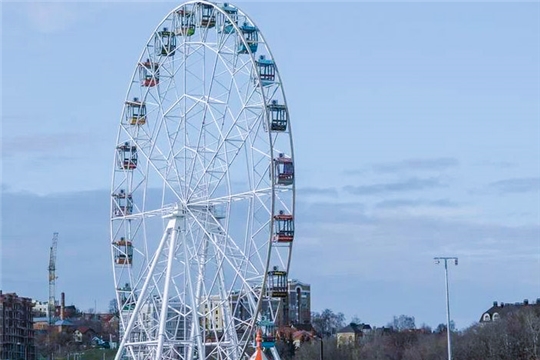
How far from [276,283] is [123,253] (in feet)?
41.9

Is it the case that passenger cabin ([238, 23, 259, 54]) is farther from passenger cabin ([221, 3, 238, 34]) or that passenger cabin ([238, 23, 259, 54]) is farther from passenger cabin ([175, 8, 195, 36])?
passenger cabin ([175, 8, 195, 36])

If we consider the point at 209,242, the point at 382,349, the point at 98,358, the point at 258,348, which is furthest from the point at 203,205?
the point at 98,358

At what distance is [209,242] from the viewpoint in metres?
57.1

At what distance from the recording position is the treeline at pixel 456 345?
116750 mm

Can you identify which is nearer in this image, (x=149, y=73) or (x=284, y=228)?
(x=284, y=228)

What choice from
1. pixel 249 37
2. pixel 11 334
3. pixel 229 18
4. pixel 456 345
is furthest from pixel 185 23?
pixel 11 334

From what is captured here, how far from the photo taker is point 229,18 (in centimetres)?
5722

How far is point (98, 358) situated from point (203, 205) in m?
119

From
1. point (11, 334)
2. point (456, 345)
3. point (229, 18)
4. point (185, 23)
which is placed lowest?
point (456, 345)

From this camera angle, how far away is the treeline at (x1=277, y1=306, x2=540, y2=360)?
116750 millimetres

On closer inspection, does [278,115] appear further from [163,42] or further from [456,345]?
[456,345]

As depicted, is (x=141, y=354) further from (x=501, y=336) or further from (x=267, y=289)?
(x=501, y=336)

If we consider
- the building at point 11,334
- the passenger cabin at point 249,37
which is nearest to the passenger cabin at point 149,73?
the passenger cabin at point 249,37

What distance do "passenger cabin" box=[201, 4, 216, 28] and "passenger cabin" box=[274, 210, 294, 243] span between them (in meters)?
10.0
